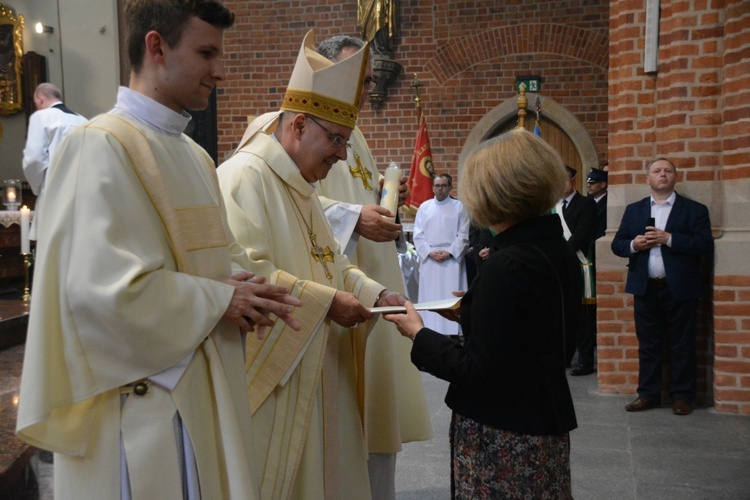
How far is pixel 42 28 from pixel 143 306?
A: 8714mm

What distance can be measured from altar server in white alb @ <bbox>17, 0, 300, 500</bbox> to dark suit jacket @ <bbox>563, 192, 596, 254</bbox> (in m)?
5.45

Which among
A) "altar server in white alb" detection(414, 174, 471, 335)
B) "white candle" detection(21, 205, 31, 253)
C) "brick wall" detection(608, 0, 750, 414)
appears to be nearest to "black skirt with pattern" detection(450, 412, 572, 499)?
"brick wall" detection(608, 0, 750, 414)

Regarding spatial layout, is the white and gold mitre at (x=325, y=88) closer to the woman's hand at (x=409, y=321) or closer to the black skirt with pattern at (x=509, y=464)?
the woman's hand at (x=409, y=321)

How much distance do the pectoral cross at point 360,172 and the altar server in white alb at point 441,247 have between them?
16.7ft

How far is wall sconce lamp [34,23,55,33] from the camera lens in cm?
889

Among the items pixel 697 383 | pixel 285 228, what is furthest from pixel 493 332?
pixel 697 383

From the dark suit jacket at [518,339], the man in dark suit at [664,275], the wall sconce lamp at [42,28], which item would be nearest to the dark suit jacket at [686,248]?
the man in dark suit at [664,275]

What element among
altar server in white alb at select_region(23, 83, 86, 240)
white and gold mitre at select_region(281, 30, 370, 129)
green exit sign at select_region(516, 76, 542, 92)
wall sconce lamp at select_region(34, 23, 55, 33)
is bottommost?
white and gold mitre at select_region(281, 30, 370, 129)

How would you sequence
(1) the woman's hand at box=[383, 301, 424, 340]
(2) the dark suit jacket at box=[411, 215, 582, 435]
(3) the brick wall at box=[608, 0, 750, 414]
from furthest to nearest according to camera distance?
1. (3) the brick wall at box=[608, 0, 750, 414]
2. (1) the woman's hand at box=[383, 301, 424, 340]
3. (2) the dark suit jacket at box=[411, 215, 582, 435]

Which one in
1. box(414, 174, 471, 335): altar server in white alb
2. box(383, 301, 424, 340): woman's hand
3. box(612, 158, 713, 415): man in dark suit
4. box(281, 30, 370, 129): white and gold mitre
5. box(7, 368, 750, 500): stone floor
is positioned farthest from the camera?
box(414, 174, 471, 335): altar server in white alb

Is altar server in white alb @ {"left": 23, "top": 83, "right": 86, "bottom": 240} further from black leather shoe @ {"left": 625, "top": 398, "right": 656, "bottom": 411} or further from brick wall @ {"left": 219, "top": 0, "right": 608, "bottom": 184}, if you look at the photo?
black leather shoe @ {"left": 625, "top": 398, "right": 656, "bottom": 411}

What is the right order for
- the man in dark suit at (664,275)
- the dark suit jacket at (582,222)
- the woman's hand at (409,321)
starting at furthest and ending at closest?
the dark suit jacket at (582,222), the man in dark suit at (664,275), the woman's hand at (409,321)

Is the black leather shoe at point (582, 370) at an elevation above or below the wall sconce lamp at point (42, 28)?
below

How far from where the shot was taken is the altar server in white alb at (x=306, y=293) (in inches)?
83.1
